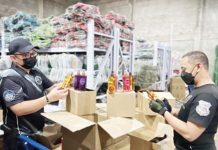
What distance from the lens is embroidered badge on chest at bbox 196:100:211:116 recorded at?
143 centimetres

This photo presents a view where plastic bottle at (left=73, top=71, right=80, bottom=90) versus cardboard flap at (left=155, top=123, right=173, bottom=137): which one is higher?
plastic bottle at (left=73, top=71, right=80, bottom=90)

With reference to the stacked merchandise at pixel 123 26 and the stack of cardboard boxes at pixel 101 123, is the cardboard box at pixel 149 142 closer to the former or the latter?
the stack of cardboard boxes at pixel 101 123

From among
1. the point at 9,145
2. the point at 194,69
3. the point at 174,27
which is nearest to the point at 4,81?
the point at 9,145

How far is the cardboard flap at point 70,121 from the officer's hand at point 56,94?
14 cm

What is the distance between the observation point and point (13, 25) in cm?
410

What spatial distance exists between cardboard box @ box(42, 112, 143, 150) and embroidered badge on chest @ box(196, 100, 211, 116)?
471 millimetres

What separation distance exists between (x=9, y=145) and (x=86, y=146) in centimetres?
63

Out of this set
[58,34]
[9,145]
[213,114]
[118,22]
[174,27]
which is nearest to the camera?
[213,114]

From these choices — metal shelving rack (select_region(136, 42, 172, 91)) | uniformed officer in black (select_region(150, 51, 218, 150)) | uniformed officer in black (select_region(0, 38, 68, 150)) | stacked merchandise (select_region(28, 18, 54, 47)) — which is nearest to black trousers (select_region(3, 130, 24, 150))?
uniformed officer in black (select_region(0, 38, 68, 150))

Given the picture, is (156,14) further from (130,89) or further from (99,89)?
(130,89)

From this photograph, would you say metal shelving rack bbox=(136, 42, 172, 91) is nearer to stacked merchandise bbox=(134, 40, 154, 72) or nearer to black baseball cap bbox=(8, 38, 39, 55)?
stacked merchandise bbox=(134, 40, 154, 72)

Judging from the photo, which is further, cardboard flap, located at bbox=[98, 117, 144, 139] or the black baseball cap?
the black baseball cap

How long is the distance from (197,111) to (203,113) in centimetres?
4

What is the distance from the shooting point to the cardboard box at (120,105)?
6.23ft
